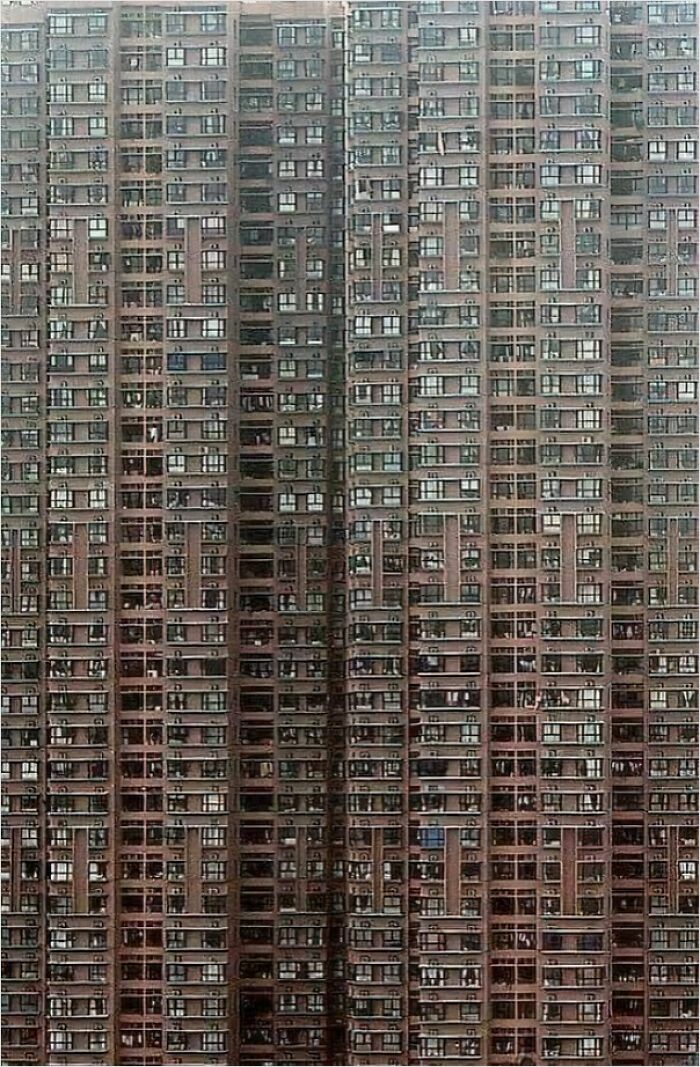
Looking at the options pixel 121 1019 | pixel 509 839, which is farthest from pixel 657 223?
pixel 121 1019

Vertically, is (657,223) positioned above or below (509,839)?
above

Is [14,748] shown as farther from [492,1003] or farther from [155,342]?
[492,1003]

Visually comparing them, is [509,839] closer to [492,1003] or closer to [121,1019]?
[492,1003]

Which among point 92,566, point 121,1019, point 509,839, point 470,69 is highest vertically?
point 470,69

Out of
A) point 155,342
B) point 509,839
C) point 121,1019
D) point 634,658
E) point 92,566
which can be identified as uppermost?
point 155,342

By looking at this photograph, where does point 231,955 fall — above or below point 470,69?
below

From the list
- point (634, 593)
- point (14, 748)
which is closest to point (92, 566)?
point (14, 748)
